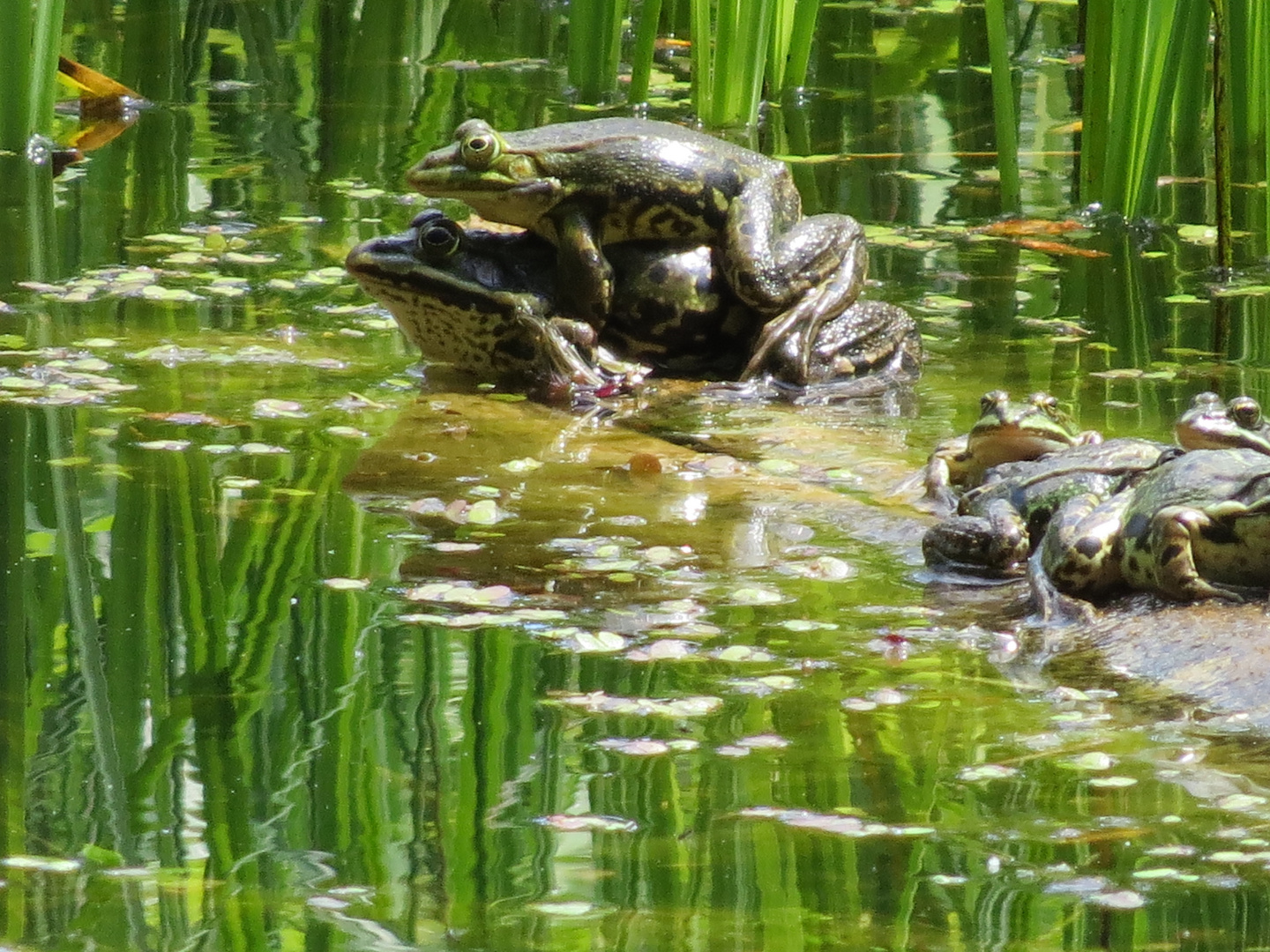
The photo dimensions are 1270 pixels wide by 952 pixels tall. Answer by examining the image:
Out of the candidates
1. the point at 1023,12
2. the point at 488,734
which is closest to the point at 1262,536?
the point at 488,734

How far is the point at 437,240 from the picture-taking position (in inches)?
257

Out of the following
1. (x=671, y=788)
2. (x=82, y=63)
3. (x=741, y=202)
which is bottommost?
(x=671, y=788)

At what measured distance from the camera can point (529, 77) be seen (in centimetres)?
1122

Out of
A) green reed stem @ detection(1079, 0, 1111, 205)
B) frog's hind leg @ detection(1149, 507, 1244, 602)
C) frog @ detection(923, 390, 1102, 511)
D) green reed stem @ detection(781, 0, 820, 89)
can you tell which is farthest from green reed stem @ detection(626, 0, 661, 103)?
frog's hind leg @ detection(1149, 507, 1244, 602)

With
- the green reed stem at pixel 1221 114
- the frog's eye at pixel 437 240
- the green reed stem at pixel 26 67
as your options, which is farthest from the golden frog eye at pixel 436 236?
the green reed stem at pixel 1221 114

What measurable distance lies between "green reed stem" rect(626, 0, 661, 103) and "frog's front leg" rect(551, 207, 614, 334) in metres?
2.84

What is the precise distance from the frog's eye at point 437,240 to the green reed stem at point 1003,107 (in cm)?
225

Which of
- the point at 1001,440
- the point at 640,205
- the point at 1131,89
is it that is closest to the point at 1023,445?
the point at 1001,440

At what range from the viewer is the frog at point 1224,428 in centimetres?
437

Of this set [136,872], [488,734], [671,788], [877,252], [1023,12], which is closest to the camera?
[136,872]

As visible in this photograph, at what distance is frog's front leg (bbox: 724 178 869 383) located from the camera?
6453 millimetres

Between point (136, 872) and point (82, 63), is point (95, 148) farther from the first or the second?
point (136, 872)

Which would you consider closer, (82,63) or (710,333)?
(710,333)

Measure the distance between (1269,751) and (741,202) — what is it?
11.7 ft
